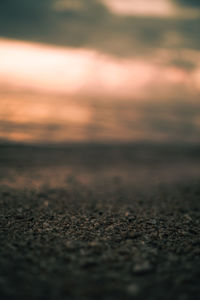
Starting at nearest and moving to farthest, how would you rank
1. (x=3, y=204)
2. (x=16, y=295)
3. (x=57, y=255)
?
(x=16, y=295) < (x=57, y=255) < (x=3, y=204)

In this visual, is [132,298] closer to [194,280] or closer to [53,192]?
[194,280]

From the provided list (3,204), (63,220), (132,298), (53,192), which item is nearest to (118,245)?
(132,298)

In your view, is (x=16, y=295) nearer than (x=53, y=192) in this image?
Yes

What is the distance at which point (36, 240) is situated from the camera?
3154mm

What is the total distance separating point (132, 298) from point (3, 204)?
143 inches

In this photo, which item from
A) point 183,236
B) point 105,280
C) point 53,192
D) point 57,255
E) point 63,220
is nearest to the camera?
point 105,280

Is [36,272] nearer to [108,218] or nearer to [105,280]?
[105,280]

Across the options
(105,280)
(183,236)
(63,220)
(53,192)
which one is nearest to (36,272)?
(105,280)

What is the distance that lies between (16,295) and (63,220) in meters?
2.02

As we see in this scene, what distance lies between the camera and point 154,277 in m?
2.38

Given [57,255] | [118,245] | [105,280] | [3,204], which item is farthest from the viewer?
[3,204]

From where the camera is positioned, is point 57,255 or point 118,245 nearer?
point 57,255

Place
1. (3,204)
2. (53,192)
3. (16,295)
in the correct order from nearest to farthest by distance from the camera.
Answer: (16,295) < (3,204) < (53,192)

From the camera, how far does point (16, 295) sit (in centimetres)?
203
